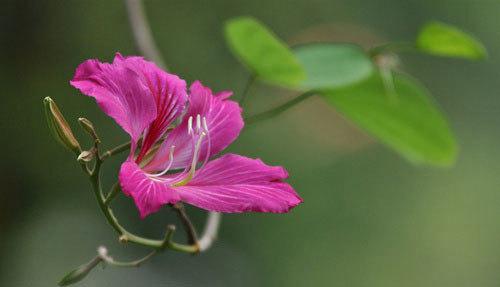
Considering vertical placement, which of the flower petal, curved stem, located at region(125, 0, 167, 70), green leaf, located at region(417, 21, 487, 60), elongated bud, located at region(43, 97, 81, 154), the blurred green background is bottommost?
the blurred green background

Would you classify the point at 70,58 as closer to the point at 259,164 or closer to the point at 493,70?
the point at 493,70

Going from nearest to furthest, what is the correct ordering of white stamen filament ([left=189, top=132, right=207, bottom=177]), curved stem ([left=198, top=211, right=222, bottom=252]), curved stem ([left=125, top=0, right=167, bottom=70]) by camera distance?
1. white stamen filament ([left=189, top=132, right=207, bottom=177])
2. curved stem ([left=198, top=211, right=222, bottom=252])
3. curved stem ([left=125, top=0, right=167, bottom=70])

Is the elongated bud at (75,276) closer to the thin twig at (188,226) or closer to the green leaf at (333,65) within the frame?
the thin twig at (188,226)

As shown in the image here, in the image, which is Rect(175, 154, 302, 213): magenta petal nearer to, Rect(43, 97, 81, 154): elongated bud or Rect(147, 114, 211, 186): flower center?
Rect(147, 114, 211, 186): flower center

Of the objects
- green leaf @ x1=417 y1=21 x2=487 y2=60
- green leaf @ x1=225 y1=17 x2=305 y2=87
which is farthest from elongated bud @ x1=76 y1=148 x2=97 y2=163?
green leaf @ x1=417 y1=21 x2=487 y2=60

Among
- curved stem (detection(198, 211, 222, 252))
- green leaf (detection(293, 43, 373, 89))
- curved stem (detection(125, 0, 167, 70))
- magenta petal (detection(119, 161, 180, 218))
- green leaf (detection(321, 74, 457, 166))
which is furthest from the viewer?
curved stem (detection(125, 0, 167, 70))

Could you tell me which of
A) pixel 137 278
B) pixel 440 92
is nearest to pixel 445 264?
pixel 440 92

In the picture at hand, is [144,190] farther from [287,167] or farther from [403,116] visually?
[287,167]
